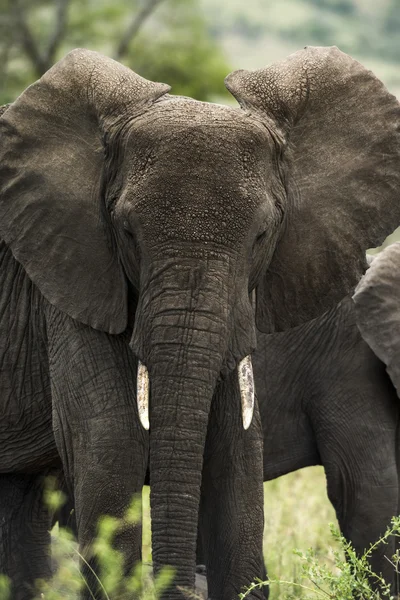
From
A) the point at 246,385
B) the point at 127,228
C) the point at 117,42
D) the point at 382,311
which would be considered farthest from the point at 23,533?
the point at 117,42

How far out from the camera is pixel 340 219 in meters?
4.68

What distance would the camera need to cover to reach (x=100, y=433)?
14.5ft

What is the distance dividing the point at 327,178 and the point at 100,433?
1110 millimetres

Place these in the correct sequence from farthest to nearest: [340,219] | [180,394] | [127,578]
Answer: [340,219], [127,578], [180,394]

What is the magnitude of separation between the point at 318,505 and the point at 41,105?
443cm

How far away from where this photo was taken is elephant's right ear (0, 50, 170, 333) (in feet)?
14.5

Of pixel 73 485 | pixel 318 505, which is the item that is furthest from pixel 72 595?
pixel 318 505

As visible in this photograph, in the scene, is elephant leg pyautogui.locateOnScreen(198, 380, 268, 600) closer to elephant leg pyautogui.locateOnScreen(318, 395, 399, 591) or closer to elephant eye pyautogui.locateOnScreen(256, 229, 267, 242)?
elephant eye pyautogui.locateOnScreen(256, 229, 267, 242)

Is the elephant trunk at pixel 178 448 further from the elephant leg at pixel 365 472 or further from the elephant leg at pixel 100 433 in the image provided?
the elephant leg at pixel 365 472

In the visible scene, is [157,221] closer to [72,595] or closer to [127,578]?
[127,578]

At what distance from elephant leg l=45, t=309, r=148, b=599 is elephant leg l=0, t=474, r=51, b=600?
1005mm

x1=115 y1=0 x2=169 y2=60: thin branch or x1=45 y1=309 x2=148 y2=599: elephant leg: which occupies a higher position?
x1=115 y1=0 x2=169 y2=60: thin branch

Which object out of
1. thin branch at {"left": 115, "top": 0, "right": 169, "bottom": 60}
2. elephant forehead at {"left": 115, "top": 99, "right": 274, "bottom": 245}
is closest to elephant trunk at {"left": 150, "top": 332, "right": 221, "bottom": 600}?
elephant forehead at {"left": 115, "top": 99, "right": 274, "bottom": 245}

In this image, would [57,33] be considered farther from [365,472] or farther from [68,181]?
[68,181]
